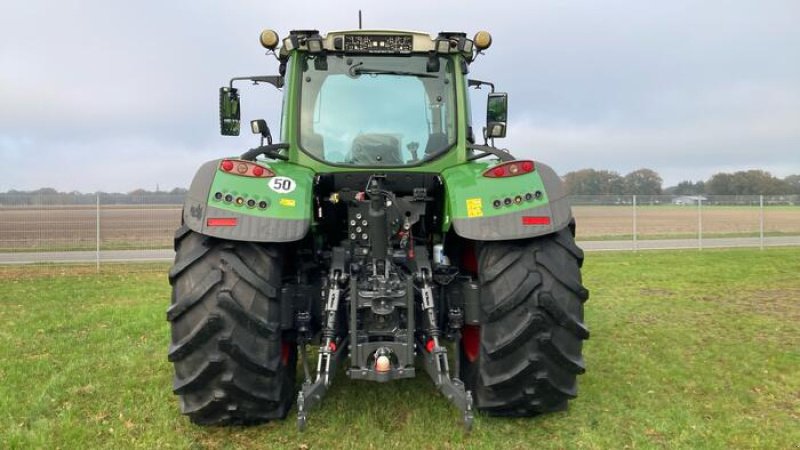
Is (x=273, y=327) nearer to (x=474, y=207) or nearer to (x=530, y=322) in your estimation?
(x=474, y=207)

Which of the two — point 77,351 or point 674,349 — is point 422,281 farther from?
point 77,351

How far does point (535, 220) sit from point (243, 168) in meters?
1.71

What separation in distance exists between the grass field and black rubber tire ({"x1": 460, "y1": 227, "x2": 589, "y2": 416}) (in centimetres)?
33

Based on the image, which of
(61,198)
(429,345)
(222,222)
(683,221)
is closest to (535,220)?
(429,345)

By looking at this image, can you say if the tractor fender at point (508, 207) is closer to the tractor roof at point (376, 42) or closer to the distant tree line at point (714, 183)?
the tractor roof at point (376, 42)

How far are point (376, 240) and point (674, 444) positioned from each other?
2.15 meters

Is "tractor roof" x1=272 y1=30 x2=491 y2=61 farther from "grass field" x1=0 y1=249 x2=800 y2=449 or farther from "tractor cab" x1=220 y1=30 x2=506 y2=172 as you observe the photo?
"grass field" x1=0 y1=249 x2=800 y2=449

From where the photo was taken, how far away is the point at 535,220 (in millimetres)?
3494

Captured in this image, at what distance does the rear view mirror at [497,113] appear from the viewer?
499 cm

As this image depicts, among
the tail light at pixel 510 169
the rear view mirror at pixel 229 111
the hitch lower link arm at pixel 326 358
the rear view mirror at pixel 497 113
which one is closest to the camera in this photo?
the hitch lower link arm at pixel 326 358

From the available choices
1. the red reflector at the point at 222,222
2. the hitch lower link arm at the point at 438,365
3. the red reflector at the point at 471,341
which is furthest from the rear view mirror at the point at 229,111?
the red reflector at the point at 471,341

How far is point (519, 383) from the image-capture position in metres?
3.55

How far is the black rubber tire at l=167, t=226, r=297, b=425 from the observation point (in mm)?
3301

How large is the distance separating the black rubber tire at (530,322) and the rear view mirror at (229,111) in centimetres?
241
